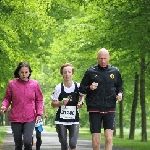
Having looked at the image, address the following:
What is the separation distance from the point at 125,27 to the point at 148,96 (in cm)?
2186

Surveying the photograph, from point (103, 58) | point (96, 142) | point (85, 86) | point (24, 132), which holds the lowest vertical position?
point (96, 142)

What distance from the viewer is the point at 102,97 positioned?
1037 cm

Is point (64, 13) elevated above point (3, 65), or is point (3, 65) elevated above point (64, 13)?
point (64, 13)

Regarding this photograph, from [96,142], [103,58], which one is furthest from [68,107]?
[103,58]

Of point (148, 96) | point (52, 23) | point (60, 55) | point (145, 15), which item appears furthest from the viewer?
point (60, 55)

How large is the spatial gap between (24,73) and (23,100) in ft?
1.49

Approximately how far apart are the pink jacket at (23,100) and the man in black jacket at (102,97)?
0.91 m

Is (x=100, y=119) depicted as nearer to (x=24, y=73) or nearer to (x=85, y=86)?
(x=85, y=86)

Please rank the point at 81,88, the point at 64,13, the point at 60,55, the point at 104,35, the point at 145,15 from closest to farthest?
the point at 81,88 → the point at 145,15 → the point at 104,35 → the point at 64,13 → the point at 60,55

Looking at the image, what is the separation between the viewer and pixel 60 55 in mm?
45438

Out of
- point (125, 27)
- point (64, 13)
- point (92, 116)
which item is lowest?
point (92, 116)

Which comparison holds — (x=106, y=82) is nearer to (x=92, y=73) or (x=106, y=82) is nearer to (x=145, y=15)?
(x=92, y=73)

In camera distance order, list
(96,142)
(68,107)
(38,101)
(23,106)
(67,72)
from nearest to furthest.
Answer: (23,106) < (38,101) < (67,72) < (68,107) < (96,142)

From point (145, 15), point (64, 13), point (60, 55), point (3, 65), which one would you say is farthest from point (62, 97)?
point (60, 55)
